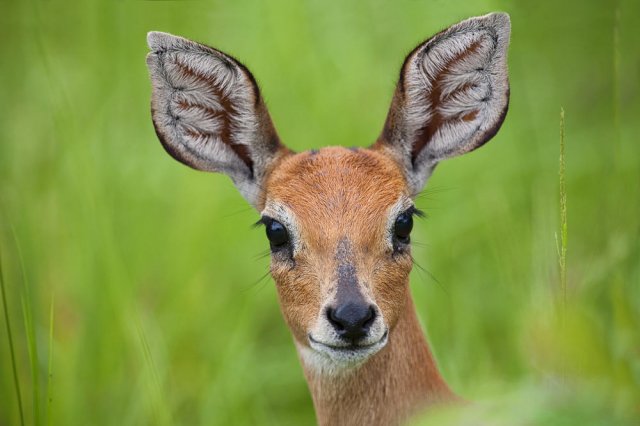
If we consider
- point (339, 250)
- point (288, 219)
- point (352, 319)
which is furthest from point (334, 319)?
point (288, 219)

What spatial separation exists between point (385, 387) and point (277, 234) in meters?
0.78

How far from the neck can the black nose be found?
1.80 ft

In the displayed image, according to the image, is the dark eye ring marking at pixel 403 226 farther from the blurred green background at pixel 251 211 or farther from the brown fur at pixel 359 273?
the blurred green background at pixel 251 211

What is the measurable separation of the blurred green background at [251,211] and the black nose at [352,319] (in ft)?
2.02

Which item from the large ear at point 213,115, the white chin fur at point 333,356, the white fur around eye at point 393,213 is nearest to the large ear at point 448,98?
the white fur around eye at point 393,213

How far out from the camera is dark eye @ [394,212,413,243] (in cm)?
379

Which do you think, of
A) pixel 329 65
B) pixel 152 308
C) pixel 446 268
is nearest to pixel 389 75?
pixel 329 65

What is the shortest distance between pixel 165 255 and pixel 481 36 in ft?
9.42

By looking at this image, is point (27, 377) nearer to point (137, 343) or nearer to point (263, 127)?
point (137, 343)

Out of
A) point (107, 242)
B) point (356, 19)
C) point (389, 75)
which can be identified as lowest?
point (107, 242)

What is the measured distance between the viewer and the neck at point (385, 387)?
3.88 meters

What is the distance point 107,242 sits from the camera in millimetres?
5277

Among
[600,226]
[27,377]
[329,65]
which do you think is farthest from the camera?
[329,65]

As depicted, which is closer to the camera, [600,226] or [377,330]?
[377,330]
